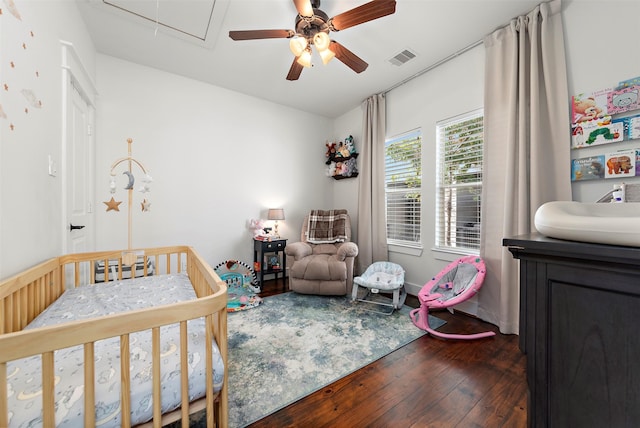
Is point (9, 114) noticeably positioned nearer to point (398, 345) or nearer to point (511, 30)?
point (398, 345)

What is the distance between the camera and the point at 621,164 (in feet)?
5.20

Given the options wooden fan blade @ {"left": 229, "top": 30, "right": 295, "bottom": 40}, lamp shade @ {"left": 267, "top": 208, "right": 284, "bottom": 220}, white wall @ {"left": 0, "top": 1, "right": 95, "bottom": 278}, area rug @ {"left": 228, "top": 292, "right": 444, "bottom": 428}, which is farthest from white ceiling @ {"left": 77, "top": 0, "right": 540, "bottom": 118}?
area rug @ {"left": 228, "top": 292, "right": 444, "bottom": 428}

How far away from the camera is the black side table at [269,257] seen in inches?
125

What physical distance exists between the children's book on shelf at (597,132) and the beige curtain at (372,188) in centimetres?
181

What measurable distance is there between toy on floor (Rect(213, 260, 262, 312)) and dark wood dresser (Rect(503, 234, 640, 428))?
238cm

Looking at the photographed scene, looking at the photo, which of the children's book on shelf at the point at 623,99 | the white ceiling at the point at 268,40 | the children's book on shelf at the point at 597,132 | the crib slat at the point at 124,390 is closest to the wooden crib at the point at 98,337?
the crib slat at the point at 124,390

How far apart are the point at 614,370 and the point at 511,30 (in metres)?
2.56

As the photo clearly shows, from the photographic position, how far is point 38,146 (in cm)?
133

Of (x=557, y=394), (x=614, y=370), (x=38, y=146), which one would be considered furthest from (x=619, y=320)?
(x=38, y=146)

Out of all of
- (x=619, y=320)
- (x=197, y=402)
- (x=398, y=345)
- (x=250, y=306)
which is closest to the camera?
(x=619, y=320)

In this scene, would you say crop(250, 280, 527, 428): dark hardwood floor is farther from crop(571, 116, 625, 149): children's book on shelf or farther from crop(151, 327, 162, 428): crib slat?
crop(571, 116, 625, 149): children's book on shelf

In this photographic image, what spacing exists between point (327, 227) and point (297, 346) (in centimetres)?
183

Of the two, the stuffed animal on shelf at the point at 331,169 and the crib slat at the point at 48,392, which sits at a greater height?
the stuffed animal on shelf at the point at 331,169

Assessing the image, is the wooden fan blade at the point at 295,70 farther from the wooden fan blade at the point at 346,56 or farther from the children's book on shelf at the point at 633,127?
the children's book on shelf at the point at 633,127
